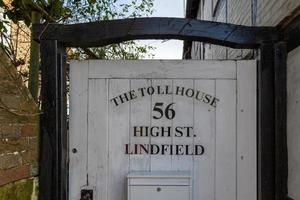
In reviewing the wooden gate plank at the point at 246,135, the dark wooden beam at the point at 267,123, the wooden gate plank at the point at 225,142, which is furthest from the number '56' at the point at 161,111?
the dark wooden beam at the point at 267,123

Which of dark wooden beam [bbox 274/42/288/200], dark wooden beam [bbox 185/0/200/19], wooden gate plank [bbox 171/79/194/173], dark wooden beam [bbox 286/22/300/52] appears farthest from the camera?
dark wooden beam [bbox 185/0/200/19]

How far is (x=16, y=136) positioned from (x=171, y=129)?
A: 106 cm

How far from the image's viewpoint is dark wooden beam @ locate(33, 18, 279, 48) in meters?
3.22

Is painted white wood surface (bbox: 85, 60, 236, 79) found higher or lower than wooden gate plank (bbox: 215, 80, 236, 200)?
higher

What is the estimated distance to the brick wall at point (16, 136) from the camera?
2.98m

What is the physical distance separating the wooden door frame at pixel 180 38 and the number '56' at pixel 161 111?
48 cm

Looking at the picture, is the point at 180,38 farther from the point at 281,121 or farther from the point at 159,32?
the point at 281,121

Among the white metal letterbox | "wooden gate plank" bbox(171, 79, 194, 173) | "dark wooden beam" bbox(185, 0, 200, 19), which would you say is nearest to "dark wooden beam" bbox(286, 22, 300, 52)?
"wooden gate plank" bbox(171, 79, 194, 173)

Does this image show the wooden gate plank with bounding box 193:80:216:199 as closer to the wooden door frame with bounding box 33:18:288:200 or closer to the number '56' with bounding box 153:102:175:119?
the number '56' with bounding box 153:102:175:119

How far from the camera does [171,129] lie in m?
3.39

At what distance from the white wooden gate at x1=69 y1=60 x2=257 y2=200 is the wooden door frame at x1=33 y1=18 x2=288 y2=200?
0.46ft

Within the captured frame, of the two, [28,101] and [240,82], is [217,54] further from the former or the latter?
[28,101]

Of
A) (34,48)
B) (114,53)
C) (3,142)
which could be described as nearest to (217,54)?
(114,53)

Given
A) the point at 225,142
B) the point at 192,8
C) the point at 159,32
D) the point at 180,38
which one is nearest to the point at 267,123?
the point at 225,142
